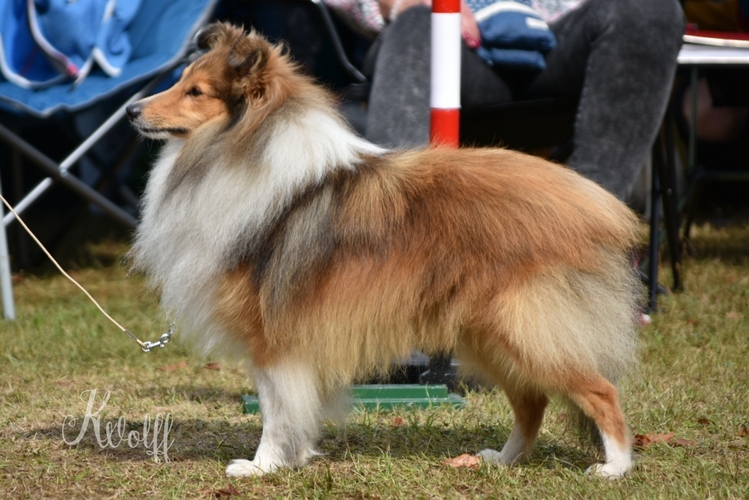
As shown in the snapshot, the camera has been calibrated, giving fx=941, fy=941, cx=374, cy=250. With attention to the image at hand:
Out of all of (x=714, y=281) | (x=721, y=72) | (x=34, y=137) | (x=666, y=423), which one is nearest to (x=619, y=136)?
(x=666, y=423)

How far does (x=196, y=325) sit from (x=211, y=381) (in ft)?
4.03

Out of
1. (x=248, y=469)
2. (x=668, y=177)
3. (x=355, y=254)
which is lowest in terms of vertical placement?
(x=248, y=469)

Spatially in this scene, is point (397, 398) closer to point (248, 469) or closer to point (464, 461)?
point (464, 461)

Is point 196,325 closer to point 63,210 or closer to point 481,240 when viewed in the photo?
point 481,240

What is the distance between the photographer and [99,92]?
206 inches

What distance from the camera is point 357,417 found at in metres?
3.55

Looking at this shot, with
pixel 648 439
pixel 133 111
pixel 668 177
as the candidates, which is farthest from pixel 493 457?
pixel 668 177

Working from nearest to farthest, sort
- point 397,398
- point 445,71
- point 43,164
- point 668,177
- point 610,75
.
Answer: point 445,71 < point 397,398 < point 610,75 < point 668,177 < point 43,164

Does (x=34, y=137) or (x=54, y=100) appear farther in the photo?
(x=34, y=137)

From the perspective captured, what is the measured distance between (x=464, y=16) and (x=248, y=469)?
2.29 m

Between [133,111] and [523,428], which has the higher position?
[133,111]

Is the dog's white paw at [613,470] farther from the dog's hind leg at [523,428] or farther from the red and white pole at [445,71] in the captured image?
the red and white pole at [445,71]

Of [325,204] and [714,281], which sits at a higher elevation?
[325,204]

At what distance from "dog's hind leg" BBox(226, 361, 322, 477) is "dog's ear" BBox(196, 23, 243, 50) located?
3.41 feet
